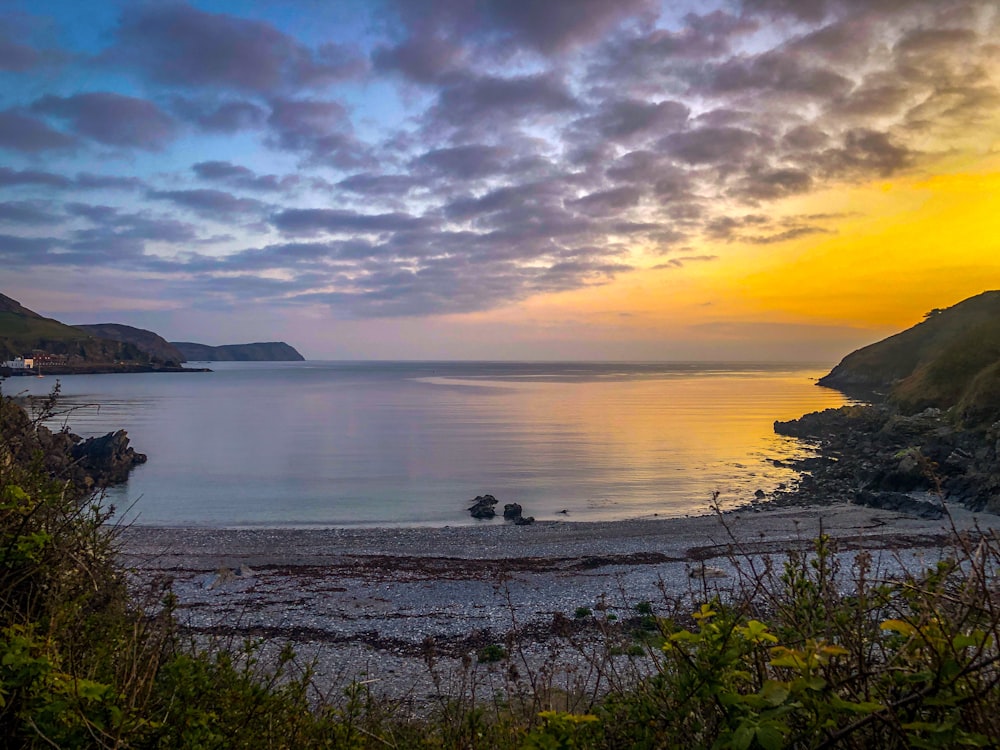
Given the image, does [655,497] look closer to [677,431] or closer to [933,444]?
[933,444]

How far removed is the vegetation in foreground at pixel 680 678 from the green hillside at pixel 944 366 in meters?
46.1

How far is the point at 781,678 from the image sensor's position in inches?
107

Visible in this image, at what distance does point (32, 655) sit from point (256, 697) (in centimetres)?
116

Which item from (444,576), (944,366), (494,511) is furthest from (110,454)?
(944,366)

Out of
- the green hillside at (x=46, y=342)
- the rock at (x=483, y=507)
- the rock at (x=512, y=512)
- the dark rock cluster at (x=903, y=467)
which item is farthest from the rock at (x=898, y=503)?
the green hillside at (x=46, y=342)

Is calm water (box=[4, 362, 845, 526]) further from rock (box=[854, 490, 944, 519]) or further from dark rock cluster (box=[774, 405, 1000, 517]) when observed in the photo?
rock (box=[854, 490, 944, 519])

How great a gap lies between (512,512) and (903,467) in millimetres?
19121

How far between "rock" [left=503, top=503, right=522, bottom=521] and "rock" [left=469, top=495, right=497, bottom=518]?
2.44 feet

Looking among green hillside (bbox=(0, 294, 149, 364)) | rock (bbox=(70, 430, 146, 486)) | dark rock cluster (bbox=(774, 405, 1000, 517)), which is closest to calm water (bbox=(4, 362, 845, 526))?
rock (bbox=(70, 430, 146, 486))

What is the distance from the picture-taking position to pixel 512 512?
29.8 metres

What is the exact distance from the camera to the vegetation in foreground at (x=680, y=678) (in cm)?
204

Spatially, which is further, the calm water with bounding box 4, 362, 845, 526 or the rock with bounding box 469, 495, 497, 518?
the calm water with bounding box 4, 362, 845, 526

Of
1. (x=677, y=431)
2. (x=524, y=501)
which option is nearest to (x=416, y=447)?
(x=524, y=501)

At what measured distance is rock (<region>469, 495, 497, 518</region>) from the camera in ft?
99.2
